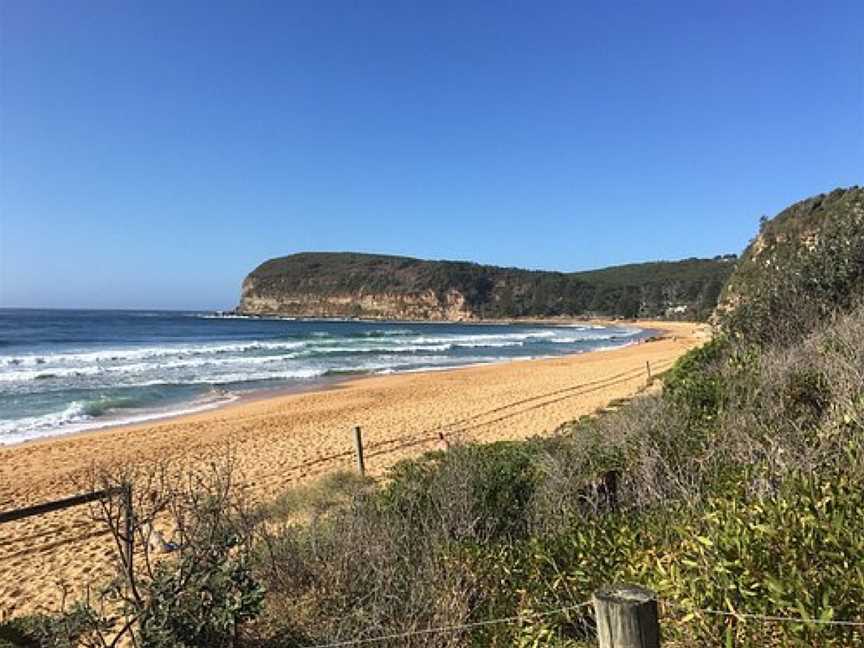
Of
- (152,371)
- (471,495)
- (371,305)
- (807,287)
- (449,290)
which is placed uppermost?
(449,290)

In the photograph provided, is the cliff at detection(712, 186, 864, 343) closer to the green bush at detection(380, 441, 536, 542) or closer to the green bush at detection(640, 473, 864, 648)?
the green bush at detection(380, 441, 536, 542)

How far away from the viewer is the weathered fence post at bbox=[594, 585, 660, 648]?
219cm

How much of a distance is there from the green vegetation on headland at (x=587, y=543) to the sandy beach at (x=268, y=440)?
6.86 ft

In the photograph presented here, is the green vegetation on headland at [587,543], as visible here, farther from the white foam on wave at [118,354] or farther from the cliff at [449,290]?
the cliff at [449,290]

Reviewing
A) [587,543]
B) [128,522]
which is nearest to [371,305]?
[587,543]

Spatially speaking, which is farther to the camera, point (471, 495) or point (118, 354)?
point (118, 354)

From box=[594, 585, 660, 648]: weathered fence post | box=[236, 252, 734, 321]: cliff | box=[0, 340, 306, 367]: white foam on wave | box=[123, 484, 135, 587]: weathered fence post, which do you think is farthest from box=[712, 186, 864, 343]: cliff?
box=[236, 252, 734, 321]: cliff

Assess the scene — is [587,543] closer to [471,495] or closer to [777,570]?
[777,570]

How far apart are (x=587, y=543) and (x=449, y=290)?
13890 cm

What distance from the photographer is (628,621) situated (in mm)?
2184

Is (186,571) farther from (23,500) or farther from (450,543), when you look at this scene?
(23,500)

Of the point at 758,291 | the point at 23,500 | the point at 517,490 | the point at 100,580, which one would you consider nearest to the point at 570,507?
the point at 517,490

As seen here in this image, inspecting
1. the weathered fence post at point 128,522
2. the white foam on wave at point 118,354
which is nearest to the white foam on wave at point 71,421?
the weathered fence post at point 128,522

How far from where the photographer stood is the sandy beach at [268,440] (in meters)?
7.81
